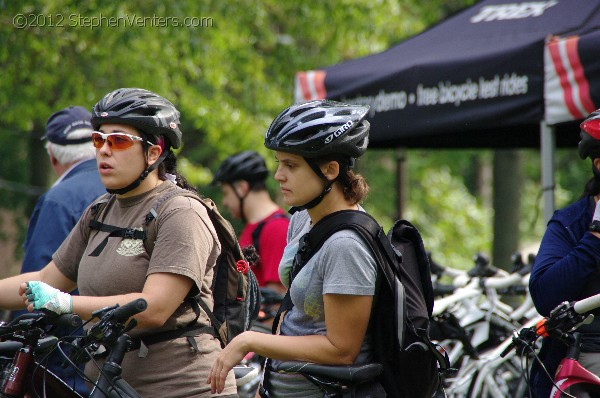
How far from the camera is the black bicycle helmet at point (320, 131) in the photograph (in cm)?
326

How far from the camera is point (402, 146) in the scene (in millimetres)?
8938

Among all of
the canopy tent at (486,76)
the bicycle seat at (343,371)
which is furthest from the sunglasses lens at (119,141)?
the canopy tent at (486,76)

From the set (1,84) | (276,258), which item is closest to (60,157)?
(276,258)

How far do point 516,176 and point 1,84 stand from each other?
6827 mm

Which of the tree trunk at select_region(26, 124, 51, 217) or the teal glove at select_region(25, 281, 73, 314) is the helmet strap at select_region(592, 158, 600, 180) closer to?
the teal glove at select_region(25, 281, 73, 314)

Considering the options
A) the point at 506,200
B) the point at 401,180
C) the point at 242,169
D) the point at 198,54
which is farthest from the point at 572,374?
the point at 506,200

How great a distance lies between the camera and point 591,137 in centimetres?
382

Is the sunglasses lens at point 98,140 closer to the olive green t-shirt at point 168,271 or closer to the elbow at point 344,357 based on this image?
the olive green t-shirt at point 168,271

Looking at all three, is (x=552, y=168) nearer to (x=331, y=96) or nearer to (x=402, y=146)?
(x=331, y=96)

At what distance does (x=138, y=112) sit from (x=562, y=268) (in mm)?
1756

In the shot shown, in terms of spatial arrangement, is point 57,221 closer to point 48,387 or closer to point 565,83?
point 48,387

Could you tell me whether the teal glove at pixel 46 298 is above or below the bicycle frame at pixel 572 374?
above

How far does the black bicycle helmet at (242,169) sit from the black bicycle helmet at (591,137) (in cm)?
323

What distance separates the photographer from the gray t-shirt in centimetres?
306
